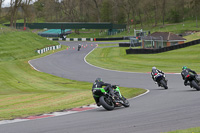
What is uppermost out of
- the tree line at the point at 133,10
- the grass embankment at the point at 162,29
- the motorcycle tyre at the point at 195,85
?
the tree line at the point at 133,10

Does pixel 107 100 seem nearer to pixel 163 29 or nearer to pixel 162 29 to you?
pixel 163 29

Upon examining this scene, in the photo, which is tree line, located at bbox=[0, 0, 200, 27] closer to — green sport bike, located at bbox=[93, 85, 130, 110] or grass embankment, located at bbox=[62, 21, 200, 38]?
grass embankment, located at bbox=[62, 21, 200, 38]

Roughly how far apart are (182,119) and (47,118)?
5215 millimetres

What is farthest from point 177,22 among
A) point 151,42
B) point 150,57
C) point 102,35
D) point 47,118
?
point 47,118

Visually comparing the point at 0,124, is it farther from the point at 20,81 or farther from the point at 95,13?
the point at 95,13

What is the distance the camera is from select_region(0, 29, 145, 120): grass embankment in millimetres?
16422

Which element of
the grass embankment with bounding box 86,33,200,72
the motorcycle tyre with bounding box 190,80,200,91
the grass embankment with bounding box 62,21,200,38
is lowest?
the grass embankment with bounding box 86,33,200,72

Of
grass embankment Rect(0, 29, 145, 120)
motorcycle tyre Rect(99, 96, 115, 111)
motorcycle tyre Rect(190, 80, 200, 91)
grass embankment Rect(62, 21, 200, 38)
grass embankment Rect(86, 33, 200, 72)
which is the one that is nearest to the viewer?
motorcycle tyre Rect(99, 96, 115, 111)

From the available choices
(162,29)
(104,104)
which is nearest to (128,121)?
(104,104)

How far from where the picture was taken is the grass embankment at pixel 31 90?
1642 centimetres

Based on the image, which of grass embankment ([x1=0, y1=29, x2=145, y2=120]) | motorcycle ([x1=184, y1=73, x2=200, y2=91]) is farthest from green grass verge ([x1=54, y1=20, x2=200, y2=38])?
motorcycle ([x1=184, y1=73, x2=200, y2=91])

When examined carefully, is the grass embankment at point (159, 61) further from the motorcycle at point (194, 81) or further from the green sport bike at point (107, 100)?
the green sport bike at point (107, 100)

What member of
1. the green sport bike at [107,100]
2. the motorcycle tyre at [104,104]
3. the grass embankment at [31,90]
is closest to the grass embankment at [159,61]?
the grass embankment at [31,90]

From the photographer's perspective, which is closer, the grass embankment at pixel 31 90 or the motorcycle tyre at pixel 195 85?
the grass embankment at pixel 31 90
